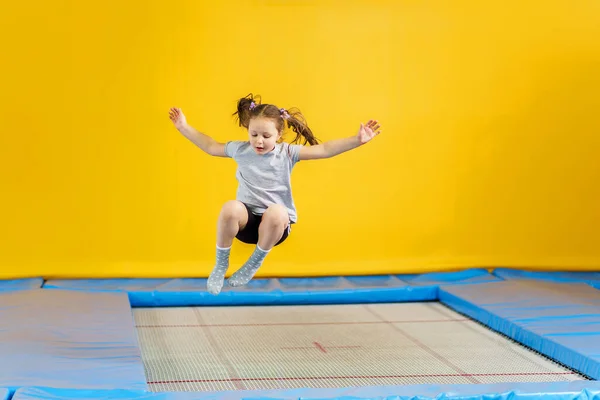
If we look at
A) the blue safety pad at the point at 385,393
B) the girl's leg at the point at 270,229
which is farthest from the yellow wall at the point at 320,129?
the blue safety pad at the point at 385,393

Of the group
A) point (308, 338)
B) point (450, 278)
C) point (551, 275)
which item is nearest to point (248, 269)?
point (308, 338)

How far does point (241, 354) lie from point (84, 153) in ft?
5.69

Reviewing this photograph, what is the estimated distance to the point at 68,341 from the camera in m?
3.28

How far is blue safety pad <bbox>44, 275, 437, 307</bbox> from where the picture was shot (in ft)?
14.3

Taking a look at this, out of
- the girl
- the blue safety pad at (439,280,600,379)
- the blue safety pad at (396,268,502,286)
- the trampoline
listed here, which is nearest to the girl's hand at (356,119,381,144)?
the girl

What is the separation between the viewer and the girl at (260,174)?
285 cm

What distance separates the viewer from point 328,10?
4742mm

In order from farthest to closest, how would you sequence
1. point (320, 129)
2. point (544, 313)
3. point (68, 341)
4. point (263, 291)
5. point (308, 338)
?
point (320, 129) < point (263, 291) < point (544, 313) < point (308, 338) < point (68, 341)

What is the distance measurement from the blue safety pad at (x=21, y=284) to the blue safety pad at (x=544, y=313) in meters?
2.30

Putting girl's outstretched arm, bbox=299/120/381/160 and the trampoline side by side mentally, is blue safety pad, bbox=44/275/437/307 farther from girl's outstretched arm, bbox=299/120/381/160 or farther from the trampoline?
girl's outstretched arm, bbox=299/120/381/160

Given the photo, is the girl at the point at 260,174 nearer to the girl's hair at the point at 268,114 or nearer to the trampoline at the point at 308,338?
the girl's hair at the point at 268,114

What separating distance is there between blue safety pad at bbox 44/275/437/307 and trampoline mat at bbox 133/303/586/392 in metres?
0.07

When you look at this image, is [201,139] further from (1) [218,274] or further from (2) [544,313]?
(2) [544,313]

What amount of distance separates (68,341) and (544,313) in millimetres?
2276
